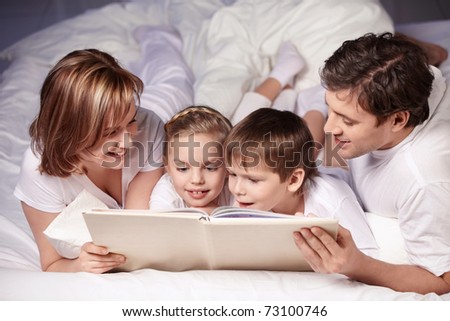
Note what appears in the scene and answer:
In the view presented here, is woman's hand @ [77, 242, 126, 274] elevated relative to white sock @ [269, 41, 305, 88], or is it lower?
lower

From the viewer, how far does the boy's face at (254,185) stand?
114cm

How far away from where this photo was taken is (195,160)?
1.19m

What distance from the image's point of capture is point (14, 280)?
3.51 ft

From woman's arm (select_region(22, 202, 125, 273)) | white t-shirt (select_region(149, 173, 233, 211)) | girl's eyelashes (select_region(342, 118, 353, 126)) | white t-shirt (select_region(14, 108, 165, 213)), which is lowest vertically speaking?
woman's arm (select_region(22, 202, 125, 273))

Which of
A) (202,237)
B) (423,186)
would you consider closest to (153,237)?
(202,237)

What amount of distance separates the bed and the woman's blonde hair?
0.23m

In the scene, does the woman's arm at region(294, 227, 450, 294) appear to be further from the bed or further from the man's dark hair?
the man's dark hair

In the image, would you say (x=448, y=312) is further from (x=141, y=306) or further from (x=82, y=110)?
(x=82, y=110)

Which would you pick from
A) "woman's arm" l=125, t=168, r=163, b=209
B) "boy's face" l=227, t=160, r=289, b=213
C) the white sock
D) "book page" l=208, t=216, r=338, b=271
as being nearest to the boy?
"boy's face" l=227, t=160, r=289, b=213

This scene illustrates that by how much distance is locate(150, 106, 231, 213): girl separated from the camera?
47.2 inches

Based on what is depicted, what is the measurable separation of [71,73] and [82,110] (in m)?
0.07

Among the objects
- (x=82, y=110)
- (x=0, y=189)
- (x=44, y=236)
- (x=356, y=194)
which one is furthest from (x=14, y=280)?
(x=356, y=194)

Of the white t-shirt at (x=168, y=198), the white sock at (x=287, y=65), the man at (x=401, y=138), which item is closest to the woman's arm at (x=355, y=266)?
the man at (x=401, y=138)

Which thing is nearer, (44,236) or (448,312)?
(448,312)
